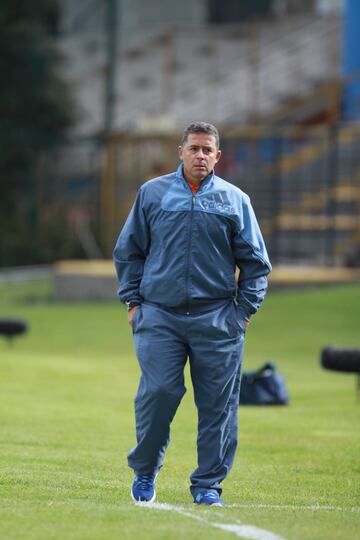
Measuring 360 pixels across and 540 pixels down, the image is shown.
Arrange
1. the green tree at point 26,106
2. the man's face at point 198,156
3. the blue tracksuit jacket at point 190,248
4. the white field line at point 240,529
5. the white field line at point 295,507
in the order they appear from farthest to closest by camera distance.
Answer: the green tree at point 26,106 < the white field line at point 295,507 < the man's face at point 198,156 < the blue tracksuit jacket at point 190,248 < the white field line at point 240,529

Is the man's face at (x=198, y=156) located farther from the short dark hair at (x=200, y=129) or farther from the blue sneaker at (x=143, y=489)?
the blue sneaker at (x=143, y=489)

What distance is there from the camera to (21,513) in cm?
789

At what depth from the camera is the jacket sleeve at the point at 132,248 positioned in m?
8.57

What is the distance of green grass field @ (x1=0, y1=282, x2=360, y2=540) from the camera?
7.64 m

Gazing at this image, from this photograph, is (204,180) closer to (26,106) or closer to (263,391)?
(263,391)

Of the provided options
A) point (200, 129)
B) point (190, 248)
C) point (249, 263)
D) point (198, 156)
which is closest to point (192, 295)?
point (190, 248)

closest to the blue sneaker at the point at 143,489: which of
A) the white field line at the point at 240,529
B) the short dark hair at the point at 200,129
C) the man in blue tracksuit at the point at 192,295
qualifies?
the man in blue tracksuit at the point at 192,295

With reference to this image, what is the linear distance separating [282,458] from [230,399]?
3.42 meters

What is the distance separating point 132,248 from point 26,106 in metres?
33.8

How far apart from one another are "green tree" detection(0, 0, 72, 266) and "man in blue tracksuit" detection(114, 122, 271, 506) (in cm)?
2998

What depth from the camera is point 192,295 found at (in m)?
8.38

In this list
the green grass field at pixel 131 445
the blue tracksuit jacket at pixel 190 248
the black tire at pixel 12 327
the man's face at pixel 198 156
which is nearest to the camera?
the green grass field at pixel 131 445

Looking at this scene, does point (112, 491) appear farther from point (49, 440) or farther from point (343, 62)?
point (343, 62)

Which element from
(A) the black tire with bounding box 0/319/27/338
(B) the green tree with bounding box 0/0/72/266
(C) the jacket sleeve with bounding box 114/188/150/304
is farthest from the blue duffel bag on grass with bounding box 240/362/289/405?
(B) the green tree with bounding box 0/0/72/266
